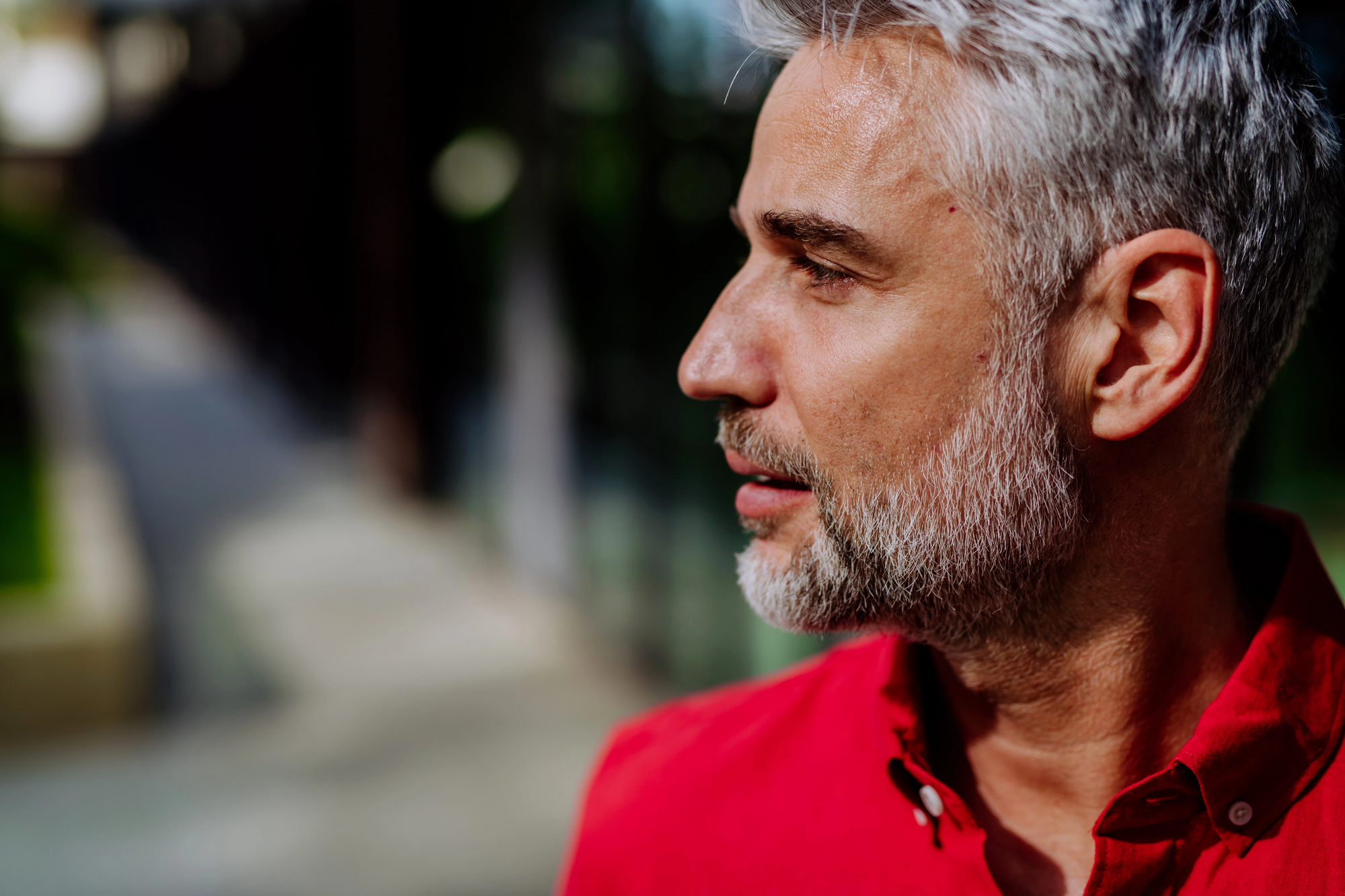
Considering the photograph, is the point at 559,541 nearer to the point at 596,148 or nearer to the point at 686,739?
the point at 596,148

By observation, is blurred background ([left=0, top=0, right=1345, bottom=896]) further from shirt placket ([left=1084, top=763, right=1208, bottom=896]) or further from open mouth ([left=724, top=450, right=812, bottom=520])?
shirt placket ([left=1084, top=763, right=1208, bottom=896])

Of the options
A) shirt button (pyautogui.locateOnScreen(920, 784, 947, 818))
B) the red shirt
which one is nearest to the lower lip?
the red shirt

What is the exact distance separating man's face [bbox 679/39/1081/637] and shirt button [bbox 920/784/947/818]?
186mm

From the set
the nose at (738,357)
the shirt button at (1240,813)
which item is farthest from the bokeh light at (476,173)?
the shirt button at (1240,813)

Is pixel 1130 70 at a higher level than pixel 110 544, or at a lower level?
higher

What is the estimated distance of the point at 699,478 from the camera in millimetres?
4602

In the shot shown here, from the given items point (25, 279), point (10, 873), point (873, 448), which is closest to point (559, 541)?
point (10, 873)

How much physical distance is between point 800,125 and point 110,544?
18.6ft

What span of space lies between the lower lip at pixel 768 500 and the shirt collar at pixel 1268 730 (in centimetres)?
47

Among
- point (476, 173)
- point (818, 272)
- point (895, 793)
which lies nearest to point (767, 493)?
point (818, 272)

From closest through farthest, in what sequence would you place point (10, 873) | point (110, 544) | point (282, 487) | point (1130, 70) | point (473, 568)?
point (1130, 70)
point (10, 873)
point (110, 544)
point (473, 568)
point (282, 487)

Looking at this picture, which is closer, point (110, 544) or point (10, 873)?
point (10, 873)

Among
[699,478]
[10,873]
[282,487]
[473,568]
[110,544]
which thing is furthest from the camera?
[282,487]

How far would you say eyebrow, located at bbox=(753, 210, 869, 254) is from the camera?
3.89 ft
